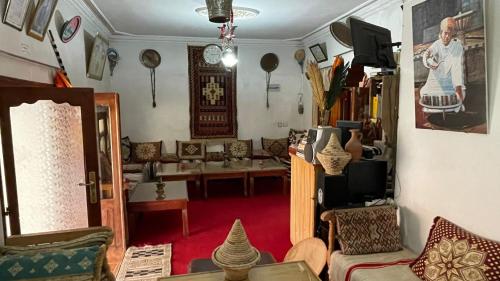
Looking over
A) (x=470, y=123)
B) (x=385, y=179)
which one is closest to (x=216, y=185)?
(x=385, y=179)

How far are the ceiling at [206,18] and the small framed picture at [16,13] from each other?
1.64 metres

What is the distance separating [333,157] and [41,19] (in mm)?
2541

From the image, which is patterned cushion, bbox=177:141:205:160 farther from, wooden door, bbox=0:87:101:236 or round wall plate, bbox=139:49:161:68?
wooden door, bbox=0:87:101:236

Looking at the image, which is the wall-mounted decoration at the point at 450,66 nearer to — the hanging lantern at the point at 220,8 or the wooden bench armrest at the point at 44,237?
the hanging lantern at the point at 220,8

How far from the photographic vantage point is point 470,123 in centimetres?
202

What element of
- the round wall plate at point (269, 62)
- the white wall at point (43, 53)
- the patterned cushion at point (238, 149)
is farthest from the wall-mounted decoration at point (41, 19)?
the round wall plate at point (269, 62)

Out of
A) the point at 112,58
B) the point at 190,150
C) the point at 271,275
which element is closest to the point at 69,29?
the point at 112,58

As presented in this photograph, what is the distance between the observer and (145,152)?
5887mm

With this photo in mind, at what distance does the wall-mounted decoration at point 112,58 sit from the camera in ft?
19.0

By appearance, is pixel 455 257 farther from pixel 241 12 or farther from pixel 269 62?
pixel 269 62

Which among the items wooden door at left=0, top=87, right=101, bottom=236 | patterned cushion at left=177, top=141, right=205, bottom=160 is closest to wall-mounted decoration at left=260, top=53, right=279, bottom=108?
patterned cushion at left=177, top=141, right=205, bottom=160

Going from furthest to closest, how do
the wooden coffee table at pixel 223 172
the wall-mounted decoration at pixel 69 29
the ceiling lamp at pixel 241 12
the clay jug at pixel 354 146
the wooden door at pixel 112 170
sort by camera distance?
the wooden coffee table at pixel 223 172
the ceiling lamp at pixel 241 12
the wall-mounted decoration at pixel 69 29
the wooden door at pixel 112 170
the clay jug at pixel 354 146

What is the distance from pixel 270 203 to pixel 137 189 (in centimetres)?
192

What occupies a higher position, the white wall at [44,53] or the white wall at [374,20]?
the white wall at [374,20]
